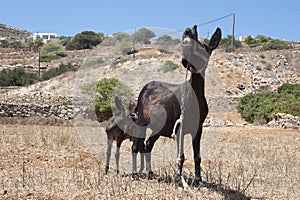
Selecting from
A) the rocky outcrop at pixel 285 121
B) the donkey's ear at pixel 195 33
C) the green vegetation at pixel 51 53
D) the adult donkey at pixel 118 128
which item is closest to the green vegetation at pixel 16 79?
the green vegetation at pixel 51 53

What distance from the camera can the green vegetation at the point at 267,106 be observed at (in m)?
22.7

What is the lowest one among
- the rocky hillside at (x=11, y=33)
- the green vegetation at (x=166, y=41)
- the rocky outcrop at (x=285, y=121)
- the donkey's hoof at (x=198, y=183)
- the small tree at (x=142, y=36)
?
the donkey's hoof at (x=198, y=183)

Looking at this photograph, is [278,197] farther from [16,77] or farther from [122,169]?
[16,77]

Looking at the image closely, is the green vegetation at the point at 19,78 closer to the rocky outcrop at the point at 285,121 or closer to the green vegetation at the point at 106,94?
the green vegetation at the point at 106,94

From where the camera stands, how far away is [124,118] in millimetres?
6668

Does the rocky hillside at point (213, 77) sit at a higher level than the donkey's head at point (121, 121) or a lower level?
higher

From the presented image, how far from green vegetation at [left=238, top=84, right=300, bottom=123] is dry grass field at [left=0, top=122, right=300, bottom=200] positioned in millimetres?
13035

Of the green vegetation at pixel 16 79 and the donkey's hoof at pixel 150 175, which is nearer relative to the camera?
the donkey's hoof at pixel 150 175

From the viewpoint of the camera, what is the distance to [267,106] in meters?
23.7

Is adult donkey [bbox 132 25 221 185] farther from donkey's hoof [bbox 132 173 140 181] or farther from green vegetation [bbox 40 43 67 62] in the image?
green vegetation [bbox 40 43 67 62]

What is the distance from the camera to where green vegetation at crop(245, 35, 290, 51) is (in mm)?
52247

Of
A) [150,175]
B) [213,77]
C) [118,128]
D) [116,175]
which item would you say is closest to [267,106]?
[213,77]

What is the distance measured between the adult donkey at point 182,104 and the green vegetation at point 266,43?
4801cm

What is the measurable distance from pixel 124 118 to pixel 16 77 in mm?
32355
